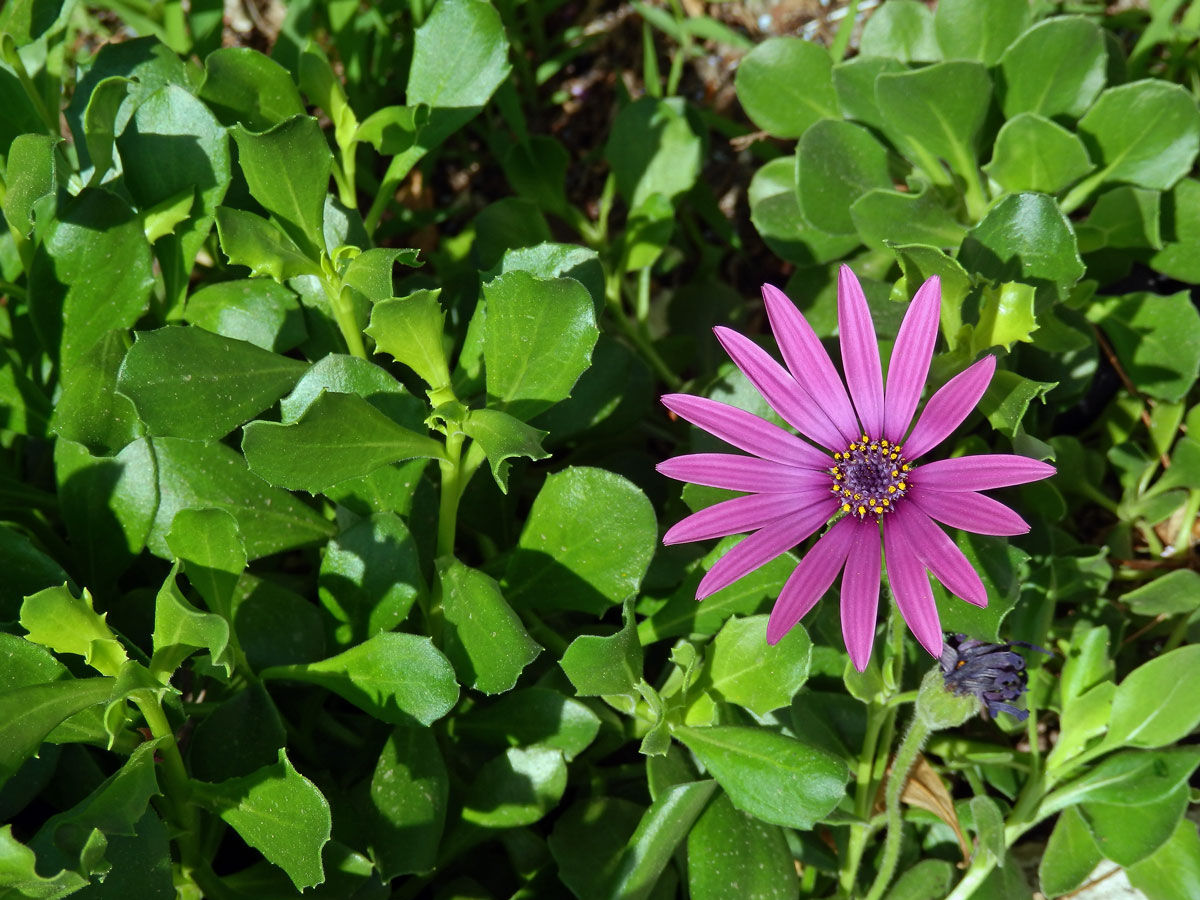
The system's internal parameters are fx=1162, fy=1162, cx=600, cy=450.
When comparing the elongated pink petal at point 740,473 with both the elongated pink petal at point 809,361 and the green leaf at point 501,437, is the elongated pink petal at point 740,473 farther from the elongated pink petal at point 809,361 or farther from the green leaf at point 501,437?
the green leaf at point 501,437

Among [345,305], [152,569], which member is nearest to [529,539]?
[345,305]

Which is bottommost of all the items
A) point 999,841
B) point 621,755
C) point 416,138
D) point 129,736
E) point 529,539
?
point 621,755

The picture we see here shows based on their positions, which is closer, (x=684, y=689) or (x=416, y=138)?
(x=684, y=689)

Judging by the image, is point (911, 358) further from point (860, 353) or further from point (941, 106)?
point (941, 106)

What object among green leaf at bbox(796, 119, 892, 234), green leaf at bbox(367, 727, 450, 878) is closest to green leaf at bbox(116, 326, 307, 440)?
green leaf at bbox(367, 727, 450, 878)

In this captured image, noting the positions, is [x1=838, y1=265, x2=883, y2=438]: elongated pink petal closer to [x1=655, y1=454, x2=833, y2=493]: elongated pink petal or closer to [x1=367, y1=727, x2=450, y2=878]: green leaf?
[x1=655, y1=454, x2=833, y2=493]: elongated pink petal

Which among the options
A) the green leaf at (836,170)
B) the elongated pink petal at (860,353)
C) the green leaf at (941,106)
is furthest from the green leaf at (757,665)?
the green leaf at (941,106)

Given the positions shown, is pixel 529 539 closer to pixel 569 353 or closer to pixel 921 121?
pixel 569 353
